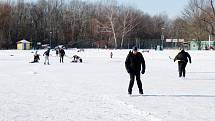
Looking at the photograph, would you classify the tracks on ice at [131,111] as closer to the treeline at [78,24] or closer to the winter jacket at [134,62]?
the winter jacket at [134,62]

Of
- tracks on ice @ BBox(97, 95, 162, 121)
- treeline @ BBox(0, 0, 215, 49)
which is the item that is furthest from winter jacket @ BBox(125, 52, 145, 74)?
treeline @ BBox(0, 0, 215, 49)

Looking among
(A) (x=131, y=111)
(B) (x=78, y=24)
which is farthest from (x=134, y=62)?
(B) (x=78, y=24)

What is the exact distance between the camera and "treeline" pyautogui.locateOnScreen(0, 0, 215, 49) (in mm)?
90250

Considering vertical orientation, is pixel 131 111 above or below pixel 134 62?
below

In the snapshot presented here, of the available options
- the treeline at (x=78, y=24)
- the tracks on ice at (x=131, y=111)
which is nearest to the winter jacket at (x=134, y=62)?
the tracks on ice at (x=131, y=111)

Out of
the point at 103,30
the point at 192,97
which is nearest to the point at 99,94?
the point at 192,97

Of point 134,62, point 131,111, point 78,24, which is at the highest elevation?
point 78,24

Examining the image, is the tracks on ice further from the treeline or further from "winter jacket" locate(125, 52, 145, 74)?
the treeline

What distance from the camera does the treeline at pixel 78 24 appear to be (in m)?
90.2

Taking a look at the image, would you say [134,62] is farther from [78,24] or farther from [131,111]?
[78,24]

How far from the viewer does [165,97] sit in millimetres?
12344

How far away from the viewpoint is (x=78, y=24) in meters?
108

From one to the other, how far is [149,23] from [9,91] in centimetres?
10453

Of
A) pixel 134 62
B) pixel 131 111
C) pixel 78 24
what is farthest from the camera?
pixel 78 24
